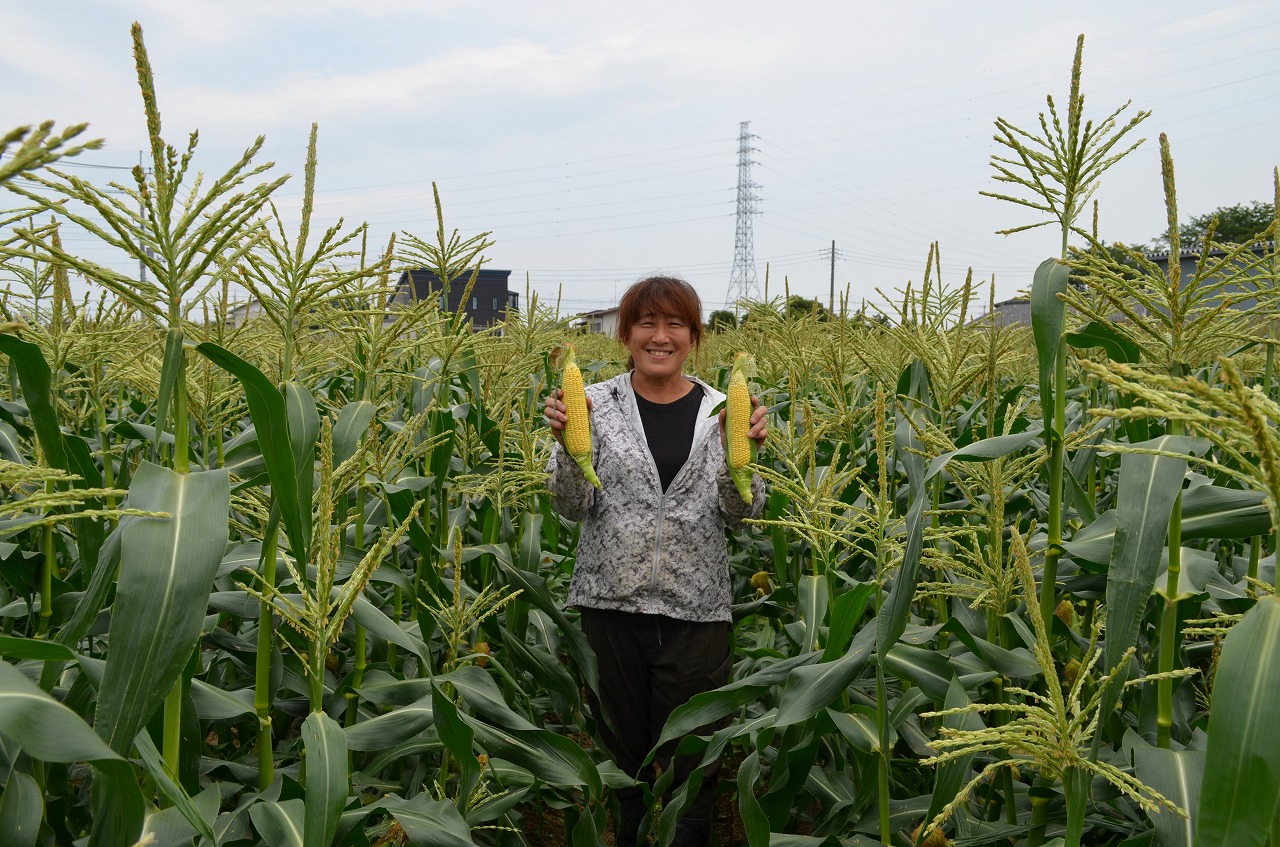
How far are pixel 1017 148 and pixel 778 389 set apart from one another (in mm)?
3452

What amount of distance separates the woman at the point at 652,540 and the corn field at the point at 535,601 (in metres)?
0.20

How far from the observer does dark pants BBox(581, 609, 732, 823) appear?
3789 millimetres

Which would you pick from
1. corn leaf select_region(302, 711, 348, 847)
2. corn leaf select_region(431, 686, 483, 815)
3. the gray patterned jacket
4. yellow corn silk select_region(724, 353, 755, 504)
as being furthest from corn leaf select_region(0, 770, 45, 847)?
yellow corn silk select_region(724, 353, 755, 504)

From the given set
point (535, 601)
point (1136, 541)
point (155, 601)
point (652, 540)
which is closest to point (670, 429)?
point (652, 540)

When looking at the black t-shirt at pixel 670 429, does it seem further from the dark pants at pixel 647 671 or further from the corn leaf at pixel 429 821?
the corn leaf at pixel 429 821

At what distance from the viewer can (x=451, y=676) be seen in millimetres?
2818

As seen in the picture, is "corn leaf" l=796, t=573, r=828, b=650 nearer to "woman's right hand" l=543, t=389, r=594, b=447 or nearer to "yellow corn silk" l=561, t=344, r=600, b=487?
"yellow corn silk" l=561, t=344, r=600, b=487

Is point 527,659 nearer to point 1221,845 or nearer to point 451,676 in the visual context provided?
point 451,676

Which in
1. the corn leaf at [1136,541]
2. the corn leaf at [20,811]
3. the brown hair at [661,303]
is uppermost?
the brown hair at [661,303]

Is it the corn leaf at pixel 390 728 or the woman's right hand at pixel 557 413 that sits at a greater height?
the woman's right hand at pixel 557 413

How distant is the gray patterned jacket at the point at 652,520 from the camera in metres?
3.76

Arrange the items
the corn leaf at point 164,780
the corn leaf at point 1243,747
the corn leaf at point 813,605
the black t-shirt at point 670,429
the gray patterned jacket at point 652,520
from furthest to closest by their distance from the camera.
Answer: the black t-shirt at point 670,429 < the gray patterned jacket at point 652,520 < the corn leaf at point 813,605 < the corn leaf at point 164,780 < the corn leaf at point 1243,747

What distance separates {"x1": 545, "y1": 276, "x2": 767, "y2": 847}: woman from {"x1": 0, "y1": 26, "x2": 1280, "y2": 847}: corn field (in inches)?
7.9

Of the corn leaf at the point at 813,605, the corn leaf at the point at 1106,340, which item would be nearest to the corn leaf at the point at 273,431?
the corn leaf at the point at 813,605
